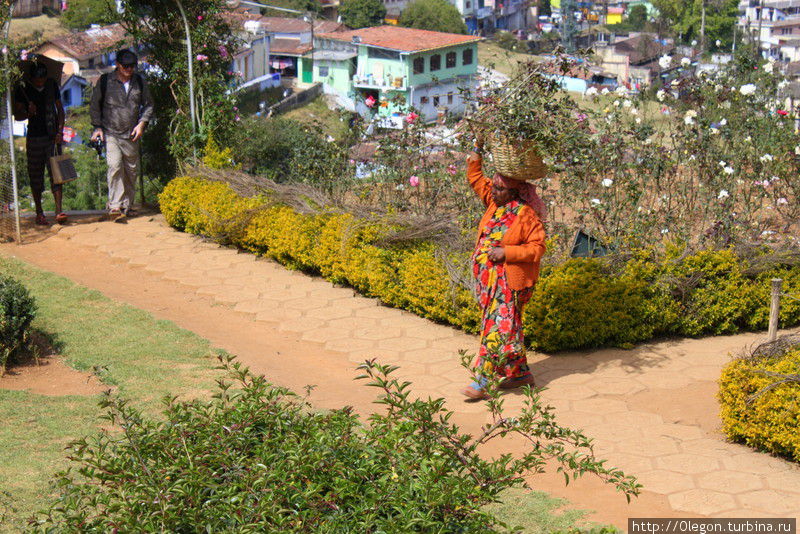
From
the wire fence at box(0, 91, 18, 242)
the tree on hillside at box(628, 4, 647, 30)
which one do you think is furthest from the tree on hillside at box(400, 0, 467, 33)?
the wire fence at box(0, 91, 18, 242)

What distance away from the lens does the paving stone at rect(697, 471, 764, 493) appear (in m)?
4.93

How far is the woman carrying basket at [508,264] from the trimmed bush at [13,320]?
2.92m

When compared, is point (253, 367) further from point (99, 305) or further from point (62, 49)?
point (62, 49)

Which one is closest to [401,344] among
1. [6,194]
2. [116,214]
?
[116,214]

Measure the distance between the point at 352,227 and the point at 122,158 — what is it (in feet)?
10.0

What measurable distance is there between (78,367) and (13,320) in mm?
507

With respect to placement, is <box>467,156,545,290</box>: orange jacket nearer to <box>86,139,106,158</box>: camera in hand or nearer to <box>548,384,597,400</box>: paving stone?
<box>548,384,597,400</box>: paving stone

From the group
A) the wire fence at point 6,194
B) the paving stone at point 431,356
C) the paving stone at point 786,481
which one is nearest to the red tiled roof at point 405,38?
the wire fence at point 6,194

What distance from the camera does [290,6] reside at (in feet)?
230

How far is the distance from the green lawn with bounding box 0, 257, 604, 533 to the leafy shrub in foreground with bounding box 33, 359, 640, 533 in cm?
72

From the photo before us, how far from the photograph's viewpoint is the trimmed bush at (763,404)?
518 cm

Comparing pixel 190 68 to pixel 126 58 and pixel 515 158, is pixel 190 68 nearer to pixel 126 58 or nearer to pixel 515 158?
pixel 126 58

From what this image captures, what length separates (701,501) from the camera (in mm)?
4785

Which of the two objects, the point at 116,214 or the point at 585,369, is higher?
the point at 116,214
